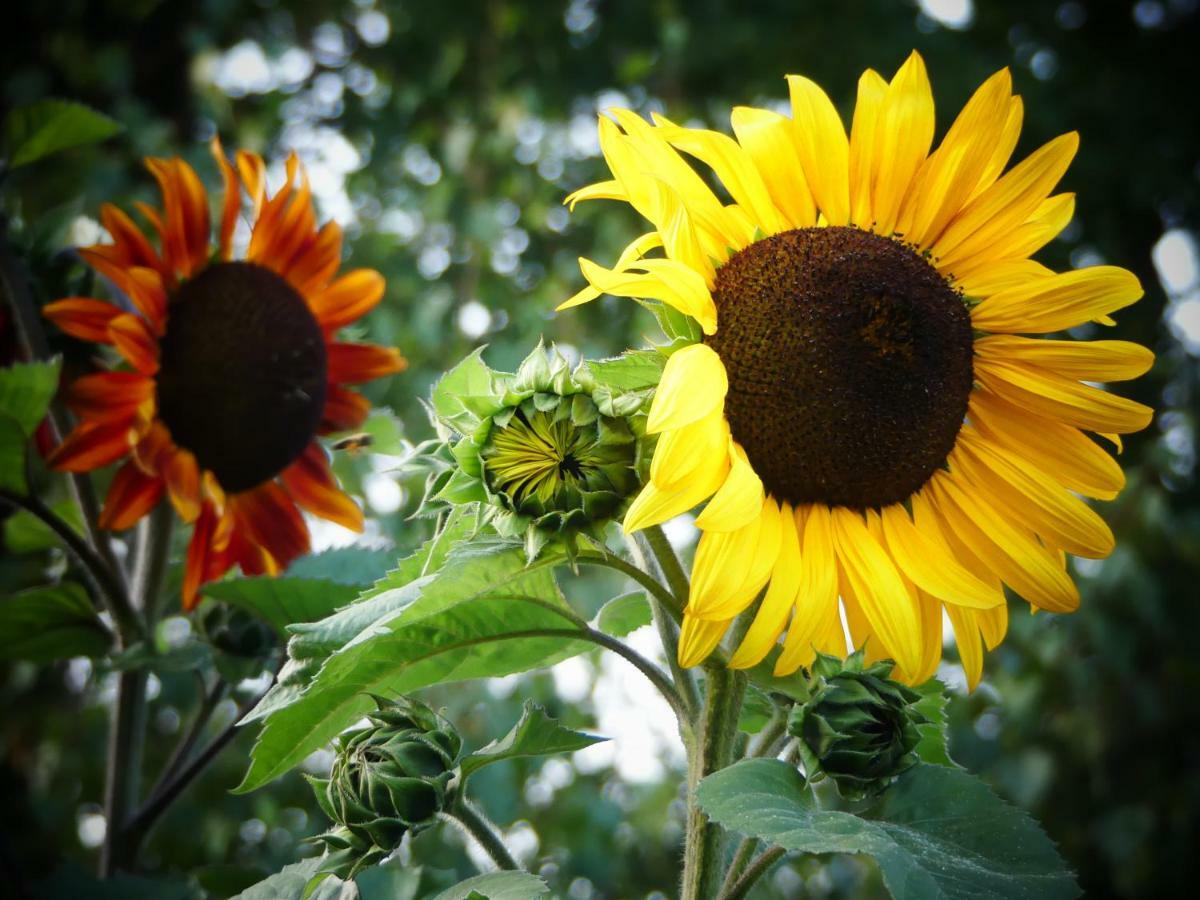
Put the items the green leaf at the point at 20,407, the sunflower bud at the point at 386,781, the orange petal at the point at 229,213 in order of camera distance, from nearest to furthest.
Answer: the sunflower bud at the point at 386,781 < the green leaf at the point at 20,407 < the orange petal at the point at 229,213

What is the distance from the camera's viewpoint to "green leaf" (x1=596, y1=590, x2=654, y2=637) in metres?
0.65

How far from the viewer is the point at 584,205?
2508mm

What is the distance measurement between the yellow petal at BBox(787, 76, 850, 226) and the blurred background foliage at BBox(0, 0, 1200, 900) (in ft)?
4.05

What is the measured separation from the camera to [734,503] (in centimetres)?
47

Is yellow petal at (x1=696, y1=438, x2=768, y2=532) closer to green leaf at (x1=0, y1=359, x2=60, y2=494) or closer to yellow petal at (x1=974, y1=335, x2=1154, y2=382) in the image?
yellow petal at (x1=974, y1=335, x2=1154, y2=382)

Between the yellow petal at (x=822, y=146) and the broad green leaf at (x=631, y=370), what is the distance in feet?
0.47

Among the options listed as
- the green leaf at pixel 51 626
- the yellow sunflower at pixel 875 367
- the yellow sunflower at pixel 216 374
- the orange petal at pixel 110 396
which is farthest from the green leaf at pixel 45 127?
the yellow sunflower at pixel 875 367

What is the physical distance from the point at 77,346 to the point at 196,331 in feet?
0.42

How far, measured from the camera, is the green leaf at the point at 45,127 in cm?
98

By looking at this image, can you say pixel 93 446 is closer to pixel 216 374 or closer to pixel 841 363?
pixel 216 374

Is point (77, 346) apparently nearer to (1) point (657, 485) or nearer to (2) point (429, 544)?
(2) point (429, 544)

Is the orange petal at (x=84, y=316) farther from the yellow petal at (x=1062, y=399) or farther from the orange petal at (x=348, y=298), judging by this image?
the yellow petal at (x=1062, y=399)

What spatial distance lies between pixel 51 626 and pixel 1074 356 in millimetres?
768

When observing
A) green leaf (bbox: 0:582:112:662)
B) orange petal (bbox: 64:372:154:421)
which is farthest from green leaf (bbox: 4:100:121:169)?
green leaf (bbox: 0:582:112:662)
